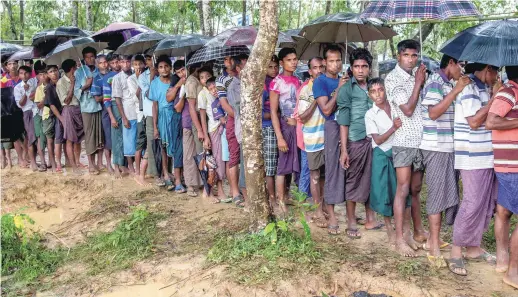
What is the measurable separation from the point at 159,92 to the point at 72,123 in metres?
2.01

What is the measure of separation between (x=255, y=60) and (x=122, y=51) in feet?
12.3

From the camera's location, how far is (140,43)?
7047 millimetres

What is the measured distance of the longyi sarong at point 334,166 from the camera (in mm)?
4629

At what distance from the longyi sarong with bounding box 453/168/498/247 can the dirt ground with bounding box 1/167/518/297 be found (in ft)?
1.00

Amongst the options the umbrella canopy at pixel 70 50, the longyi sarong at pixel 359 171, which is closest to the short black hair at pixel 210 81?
the longyi sarong at pixel 359 171

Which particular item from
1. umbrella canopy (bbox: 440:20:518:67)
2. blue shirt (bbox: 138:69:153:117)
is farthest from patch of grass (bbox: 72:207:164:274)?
umbrella canopy (bbox: 440:20:518:67)

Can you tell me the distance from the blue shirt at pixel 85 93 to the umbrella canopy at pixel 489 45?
17.6 feet

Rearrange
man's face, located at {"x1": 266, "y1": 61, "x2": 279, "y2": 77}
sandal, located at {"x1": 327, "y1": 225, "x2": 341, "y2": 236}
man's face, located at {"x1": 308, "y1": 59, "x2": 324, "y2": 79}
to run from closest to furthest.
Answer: sandal, located at {"x1": 327, "y1": 225, "x2": 341, "y2": 236} → man's face, located at {"x1": 308, "y1": 59, "x2": 324, "y2": 79} → man's face, located at {"x1": 266, "y1": 61, "x2": 279, "y2": 77}

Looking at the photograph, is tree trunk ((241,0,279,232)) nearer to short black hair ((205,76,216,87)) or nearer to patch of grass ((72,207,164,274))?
patch of grass ((72,207,164,274))

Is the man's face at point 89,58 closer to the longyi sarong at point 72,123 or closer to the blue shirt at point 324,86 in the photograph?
the longyi sarong at point 72,123

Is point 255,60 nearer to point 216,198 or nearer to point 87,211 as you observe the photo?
point 216,198

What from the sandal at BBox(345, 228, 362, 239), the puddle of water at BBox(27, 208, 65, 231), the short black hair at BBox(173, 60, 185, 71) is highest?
the short black hair at BBox(173, 60, 185, 71)

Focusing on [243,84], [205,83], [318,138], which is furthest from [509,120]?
[205,83]

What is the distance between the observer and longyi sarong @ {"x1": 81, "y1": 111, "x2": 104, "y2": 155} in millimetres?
7337
